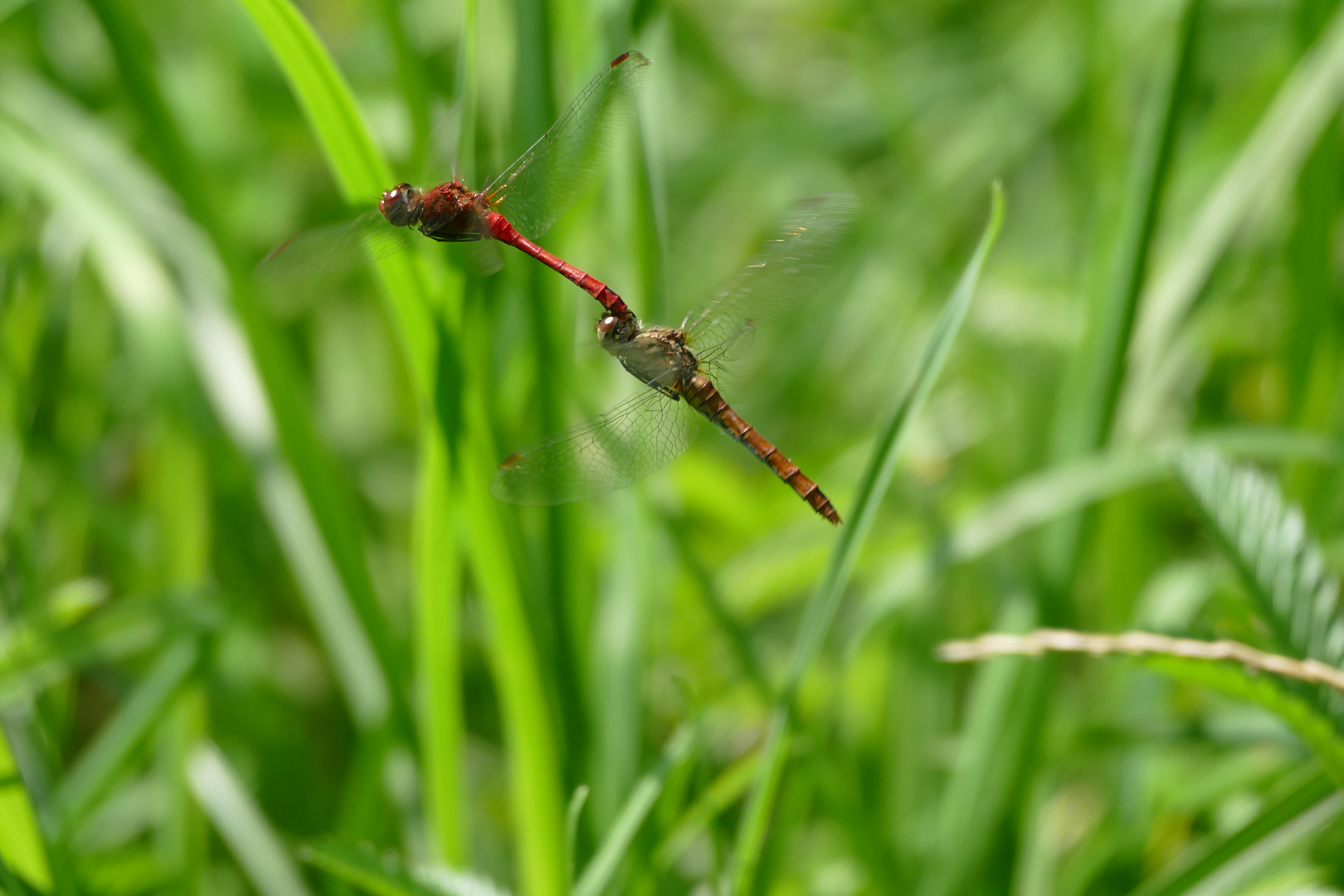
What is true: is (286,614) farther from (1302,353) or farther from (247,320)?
(1302,353)

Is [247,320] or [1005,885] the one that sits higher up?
[247,320]

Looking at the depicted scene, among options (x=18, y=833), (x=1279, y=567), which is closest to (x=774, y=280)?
(x=1279, y=567)

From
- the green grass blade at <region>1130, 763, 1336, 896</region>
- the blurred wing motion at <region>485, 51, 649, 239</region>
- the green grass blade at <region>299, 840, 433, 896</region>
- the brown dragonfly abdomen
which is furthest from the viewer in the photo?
the brown dragonfly abdomen

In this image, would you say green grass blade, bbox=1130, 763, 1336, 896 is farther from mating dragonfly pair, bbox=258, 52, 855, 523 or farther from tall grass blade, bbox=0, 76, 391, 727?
tall grass blade, bbox=0, 76, 391, 727

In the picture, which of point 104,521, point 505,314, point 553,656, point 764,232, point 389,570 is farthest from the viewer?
point 764,232

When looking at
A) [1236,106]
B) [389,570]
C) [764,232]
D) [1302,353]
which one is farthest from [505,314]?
[1236,106]

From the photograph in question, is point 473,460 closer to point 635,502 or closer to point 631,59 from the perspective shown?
point 635,502

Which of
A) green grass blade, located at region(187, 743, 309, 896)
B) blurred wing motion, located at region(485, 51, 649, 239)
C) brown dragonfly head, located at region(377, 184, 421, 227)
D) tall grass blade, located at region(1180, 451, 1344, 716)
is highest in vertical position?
brown dragonfly head, located at region(377, 184, 421, 227)

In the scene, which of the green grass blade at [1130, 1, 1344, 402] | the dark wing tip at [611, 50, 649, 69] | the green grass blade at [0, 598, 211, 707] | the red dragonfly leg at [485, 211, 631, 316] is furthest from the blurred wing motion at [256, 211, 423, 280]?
the green grass blade at [1130, 1, 1344, 402]
